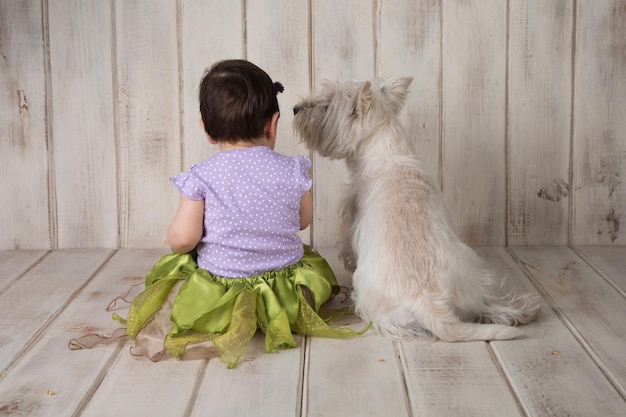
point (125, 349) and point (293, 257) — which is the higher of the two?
point (293, 257)

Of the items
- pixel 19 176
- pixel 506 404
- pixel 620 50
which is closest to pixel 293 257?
pixel 506 404

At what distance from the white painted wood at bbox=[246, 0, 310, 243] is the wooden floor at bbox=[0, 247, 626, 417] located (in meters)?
1.01

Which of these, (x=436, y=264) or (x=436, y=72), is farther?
(x=436, y=72)

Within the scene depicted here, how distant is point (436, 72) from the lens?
288cm

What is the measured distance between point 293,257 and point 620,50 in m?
1.49

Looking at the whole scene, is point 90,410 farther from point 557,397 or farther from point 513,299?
point 513,299

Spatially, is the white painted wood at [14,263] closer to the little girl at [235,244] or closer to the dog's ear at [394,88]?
the little girl at [235,244]

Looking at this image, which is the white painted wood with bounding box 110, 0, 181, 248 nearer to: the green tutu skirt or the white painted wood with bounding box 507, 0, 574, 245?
the green tutu skirt

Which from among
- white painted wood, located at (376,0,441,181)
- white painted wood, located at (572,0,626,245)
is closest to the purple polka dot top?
white painted wood, located at (376,0,441,181)

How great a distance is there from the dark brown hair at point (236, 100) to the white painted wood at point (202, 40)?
0.84 metres

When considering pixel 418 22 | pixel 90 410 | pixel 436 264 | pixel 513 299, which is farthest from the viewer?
pixel 418 22

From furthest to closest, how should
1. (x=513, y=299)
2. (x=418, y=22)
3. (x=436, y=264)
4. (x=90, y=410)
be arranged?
(x=418, y=22), (x=513, y=299), (x=436, y=264), (x=90, y=410)

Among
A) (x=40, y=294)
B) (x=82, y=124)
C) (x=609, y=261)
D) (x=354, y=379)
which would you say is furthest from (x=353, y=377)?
(x=82, y=124)

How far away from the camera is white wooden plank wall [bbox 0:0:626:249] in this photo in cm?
285
